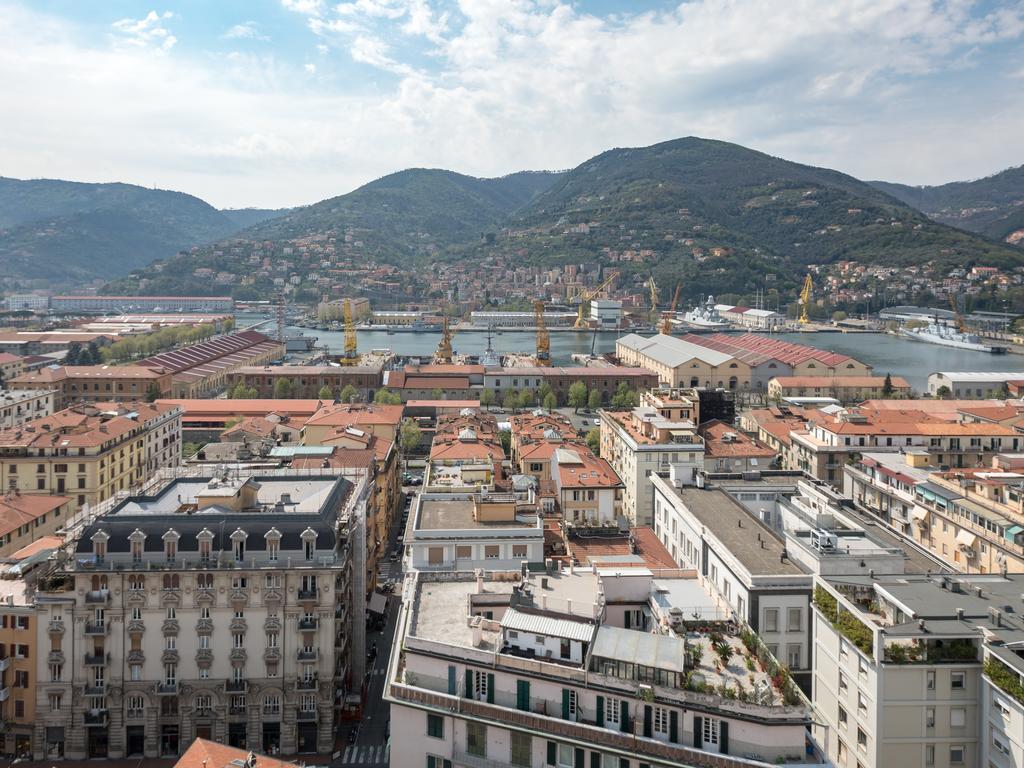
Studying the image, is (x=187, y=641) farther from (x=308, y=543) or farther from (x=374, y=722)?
(x=374, y=722)

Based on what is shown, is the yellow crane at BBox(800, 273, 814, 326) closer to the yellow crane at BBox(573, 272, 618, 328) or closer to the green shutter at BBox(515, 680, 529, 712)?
the yellow crane at BBox(573, 272, 618, 328)

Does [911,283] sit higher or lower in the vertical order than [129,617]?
higher

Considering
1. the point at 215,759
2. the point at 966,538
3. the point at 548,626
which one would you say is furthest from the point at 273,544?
the point at 966,538

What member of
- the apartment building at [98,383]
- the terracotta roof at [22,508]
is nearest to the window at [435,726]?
the terracotta roof at [22,508]

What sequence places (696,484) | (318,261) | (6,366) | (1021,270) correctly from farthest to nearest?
1. (318,261)
2. (1021,270)
3. (6,366)
4. (696,484)

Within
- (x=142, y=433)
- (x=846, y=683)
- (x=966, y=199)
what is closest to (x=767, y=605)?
(x=846, y=683)

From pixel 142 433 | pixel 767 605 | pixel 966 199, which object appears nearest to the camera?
pixel 767 605

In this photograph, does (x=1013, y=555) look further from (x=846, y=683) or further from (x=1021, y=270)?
(x=1021, y=270)

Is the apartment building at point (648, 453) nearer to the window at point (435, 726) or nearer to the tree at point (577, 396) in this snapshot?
the window at point (435, 726)
